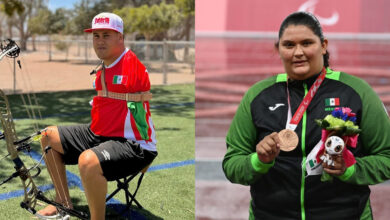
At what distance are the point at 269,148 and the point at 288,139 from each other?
0.30 feet

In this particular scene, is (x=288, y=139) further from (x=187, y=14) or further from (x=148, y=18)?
(x=148, y=18)

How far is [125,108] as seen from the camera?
3127 mm

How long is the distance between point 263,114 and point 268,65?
42cm

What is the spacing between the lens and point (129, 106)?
10.2ft

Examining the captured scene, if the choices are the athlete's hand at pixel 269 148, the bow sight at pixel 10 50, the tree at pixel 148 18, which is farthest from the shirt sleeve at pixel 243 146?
the tree at pixel 148 18

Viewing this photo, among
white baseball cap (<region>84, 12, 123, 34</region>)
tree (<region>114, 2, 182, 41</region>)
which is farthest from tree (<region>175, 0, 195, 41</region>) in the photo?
white baseball cap (<region>84, 12, 123, 34</region>)

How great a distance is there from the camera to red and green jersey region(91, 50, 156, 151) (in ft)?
10.3

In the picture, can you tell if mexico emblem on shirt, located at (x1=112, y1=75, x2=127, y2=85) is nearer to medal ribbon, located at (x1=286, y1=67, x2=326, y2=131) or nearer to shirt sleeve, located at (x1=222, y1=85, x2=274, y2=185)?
shirt sleeve, located at (x1=222, y1=85, x2=274, y2=185)

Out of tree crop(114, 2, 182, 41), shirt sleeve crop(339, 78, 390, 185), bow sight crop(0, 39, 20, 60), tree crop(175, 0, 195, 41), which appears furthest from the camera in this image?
tree crop(114, 2, 182, 41)

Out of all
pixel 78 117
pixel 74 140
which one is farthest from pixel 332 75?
pixel 78 117

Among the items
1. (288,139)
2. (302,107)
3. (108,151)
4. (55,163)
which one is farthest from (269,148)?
(55,163)

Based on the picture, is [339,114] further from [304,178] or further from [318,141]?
[304,178]

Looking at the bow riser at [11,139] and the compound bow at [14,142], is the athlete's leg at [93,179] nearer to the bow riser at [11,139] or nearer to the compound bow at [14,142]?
the compound bow at [14,142]

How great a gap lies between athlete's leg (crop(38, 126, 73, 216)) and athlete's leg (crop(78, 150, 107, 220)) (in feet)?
1.57
